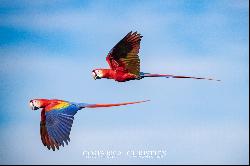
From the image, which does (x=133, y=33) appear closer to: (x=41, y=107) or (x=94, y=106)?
(x=94, y=106)

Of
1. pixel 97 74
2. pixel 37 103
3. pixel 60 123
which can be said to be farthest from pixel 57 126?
pixel 97 74

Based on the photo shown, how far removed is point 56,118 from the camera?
3.24 metres

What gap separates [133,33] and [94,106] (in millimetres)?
580

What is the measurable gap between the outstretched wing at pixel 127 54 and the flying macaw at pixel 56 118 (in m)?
0.46

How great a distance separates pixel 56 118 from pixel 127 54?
69 centimetres

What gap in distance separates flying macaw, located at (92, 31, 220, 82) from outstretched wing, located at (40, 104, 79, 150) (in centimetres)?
44

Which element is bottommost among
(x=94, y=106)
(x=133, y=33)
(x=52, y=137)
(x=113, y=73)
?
(x=52, y=137)

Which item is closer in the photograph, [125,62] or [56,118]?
[56,118]

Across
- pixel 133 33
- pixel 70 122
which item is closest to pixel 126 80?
pixel 133 33

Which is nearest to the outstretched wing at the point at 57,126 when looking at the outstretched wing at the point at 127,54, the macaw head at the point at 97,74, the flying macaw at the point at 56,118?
the flying macaw at the point at 56,118

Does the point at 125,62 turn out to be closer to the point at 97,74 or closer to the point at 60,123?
the point at 97,74

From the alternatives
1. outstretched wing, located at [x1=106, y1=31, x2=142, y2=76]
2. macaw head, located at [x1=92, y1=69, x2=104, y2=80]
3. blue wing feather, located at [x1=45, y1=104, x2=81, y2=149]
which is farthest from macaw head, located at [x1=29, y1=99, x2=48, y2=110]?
outstretched wing, located at [x1=106, y1=31, x2=142, y2=76]

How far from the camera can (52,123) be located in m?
3.23

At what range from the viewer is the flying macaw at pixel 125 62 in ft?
11.3
